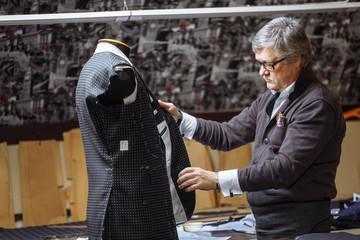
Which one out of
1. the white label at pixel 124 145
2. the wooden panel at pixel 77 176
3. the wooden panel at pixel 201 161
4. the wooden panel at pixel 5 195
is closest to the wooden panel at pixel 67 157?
the wooden panel at pixel 77 176

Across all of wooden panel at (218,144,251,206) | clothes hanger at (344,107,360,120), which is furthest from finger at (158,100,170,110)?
clothes hanger at (344,107,360,120)

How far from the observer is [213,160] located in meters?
5.23

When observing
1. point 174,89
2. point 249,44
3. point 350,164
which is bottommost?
point 350,164

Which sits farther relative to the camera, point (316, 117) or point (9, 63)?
point (9, 63)

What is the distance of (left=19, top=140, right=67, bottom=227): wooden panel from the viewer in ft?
15.4

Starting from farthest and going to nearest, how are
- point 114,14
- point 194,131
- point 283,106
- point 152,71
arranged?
point 152,71 < point 114,14 < point 194,131 < point 283,106

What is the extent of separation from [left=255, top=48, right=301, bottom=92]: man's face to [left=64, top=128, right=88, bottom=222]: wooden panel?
92.2 inches

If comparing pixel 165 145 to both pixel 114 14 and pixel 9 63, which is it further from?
pixel 9 63

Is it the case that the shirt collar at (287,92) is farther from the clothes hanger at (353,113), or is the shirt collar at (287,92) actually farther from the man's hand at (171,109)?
the clothes hanger at (353,113)

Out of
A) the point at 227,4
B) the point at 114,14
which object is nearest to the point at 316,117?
the point at 114,14

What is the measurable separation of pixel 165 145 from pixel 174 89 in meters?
2.52

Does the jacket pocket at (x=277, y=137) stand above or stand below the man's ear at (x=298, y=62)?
below

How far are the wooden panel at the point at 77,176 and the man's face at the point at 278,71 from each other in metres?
2.34

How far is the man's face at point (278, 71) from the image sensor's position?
2.77m
